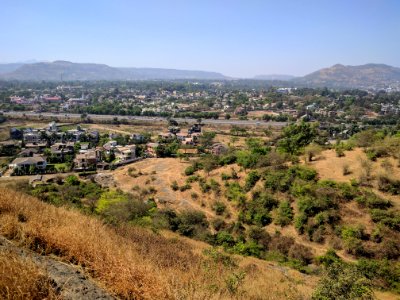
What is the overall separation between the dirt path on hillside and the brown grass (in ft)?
0.45

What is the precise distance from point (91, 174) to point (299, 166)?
1532 centimetres

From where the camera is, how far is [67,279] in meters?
2.53

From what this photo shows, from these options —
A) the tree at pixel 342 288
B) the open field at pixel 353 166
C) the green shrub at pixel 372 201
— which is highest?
the tree at pixel 342 288

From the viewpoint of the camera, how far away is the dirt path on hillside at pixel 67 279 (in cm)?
235

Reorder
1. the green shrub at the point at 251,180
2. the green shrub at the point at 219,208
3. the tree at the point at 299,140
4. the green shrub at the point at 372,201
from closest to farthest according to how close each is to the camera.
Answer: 1. the green shrub at the point at 372,201
2. the green shrub at the point at 219,208
3. the green shrub at the point at 251,180
4. the tree at the point at 299,140

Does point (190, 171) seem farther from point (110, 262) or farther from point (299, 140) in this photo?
point (110, 262)

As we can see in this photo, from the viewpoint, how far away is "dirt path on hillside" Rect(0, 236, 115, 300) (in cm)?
235

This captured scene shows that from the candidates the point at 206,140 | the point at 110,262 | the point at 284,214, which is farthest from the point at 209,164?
the point at 110,262

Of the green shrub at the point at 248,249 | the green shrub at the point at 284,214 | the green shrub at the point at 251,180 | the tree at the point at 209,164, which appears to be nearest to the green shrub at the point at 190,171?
the tree at the point at 209,164

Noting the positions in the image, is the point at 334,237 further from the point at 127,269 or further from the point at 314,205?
the point at 127,269

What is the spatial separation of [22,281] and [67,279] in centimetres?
53

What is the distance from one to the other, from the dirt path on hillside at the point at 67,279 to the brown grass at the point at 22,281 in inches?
5.4

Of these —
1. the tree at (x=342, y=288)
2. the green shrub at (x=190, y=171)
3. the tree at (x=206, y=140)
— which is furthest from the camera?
the tree at (x=206, y=140)

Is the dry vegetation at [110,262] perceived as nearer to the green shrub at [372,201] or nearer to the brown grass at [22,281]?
the brown grass at [22,281]
